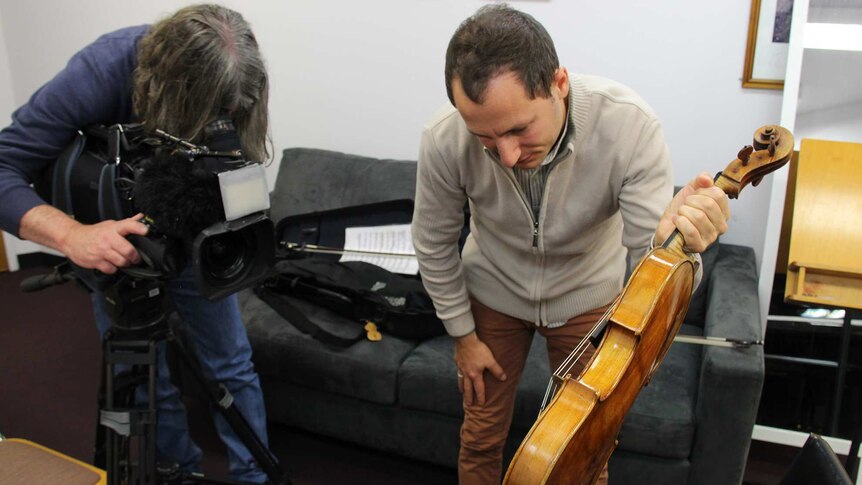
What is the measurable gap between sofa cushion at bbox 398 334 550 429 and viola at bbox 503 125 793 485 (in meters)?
0.84

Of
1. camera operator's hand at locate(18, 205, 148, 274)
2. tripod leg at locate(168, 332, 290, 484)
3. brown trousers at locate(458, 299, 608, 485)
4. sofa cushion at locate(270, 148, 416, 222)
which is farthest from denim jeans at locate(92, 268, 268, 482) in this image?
sofa cushion at locate(270, 148, 416, 222)

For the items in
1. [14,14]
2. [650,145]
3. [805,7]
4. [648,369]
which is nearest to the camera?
[648,369]

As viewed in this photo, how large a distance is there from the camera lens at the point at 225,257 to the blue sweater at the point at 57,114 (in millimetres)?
379

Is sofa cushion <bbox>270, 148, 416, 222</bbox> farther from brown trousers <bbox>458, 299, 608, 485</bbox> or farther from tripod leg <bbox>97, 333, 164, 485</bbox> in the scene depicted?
tripod leg <bbox>97, 333, 164, 485</bbox>

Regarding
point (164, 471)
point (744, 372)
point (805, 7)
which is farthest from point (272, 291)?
point (805, 7)

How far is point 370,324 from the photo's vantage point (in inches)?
83.7

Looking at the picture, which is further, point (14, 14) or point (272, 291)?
point (14, 14)

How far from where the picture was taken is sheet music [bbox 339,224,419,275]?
236cm

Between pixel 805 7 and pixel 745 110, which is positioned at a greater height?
pixel 805 7

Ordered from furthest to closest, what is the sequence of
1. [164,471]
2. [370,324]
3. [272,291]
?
1. [272,291]
2. [370,324]
3. [164,471]

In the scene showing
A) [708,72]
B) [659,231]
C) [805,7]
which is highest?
[805,7]

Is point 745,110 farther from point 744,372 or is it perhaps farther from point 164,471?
point 164,471

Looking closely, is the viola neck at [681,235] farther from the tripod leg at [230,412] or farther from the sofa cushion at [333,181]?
the sofa cushion at [333,181]

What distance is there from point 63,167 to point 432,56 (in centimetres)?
150
